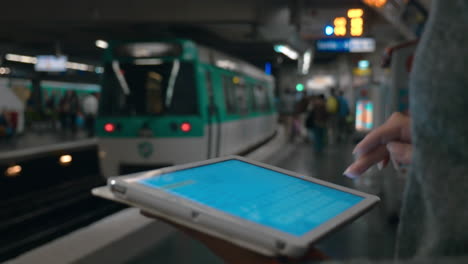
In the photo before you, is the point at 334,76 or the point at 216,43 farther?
the point at 334,76

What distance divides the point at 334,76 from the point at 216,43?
22779 mm

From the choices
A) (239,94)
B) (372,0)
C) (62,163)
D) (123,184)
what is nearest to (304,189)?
(123,184)

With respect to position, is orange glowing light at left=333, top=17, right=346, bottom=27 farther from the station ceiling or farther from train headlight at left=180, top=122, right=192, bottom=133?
train headlight at left=180, top=122, right=192, bottom=133

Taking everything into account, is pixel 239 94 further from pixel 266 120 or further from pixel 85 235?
pixel 85 235

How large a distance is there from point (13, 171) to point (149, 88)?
606 centimetres

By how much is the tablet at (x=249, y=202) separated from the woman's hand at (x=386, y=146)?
0.30 ft

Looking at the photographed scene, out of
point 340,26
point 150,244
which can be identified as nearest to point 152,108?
point 150,244

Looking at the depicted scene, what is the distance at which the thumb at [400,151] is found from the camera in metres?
1.11

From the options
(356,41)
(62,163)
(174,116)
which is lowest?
(62,163)

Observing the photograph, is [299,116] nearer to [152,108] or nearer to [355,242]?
[152,108]

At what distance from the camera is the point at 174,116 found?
7598 mm

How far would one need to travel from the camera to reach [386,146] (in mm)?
1207

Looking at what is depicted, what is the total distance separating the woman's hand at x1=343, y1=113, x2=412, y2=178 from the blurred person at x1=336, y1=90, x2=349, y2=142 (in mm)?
13496

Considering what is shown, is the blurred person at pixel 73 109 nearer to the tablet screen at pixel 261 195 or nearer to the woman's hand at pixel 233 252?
the tablet screen at pixel 261 195
